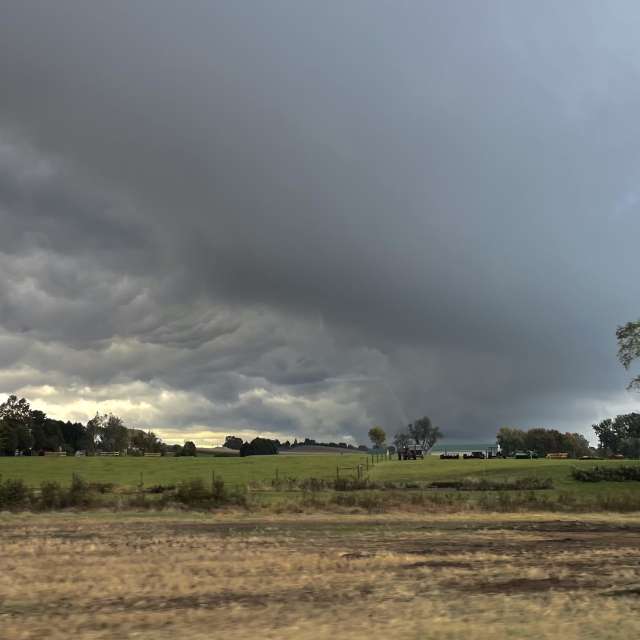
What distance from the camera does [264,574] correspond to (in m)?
17.4

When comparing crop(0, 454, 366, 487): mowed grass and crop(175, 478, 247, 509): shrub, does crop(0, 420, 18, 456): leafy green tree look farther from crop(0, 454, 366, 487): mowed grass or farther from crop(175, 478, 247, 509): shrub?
crop(175, 478, 247, 509): shrub

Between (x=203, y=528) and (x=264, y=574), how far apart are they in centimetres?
1361

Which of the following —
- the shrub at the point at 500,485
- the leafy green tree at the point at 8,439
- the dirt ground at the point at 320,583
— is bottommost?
the shrub at the point at 500,485

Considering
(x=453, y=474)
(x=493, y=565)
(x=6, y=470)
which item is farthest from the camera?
(x=6, y=470)

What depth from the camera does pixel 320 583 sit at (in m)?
16.2

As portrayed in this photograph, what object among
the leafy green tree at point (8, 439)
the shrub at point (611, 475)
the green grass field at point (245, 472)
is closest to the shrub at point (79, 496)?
the green grass field at point (245, 472)

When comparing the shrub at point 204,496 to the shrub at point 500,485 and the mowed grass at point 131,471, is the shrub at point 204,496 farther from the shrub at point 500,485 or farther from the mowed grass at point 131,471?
the mowed grass at point 131,471

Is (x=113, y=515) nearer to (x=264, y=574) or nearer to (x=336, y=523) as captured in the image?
(x=336, y=523)

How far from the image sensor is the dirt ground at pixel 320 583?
477 inches

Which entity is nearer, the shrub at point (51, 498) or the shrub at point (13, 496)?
the shrub at point (13, 496)

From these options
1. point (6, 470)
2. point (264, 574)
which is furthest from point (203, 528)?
point (6, 470)

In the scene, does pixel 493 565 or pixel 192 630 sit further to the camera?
pixel 493 565

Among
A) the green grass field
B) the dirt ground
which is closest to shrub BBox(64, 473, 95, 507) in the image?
the dirt ground

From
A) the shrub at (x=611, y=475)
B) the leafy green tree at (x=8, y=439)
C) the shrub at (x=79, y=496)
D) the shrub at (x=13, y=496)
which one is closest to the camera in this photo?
the shrub at (x=13, y=496)
